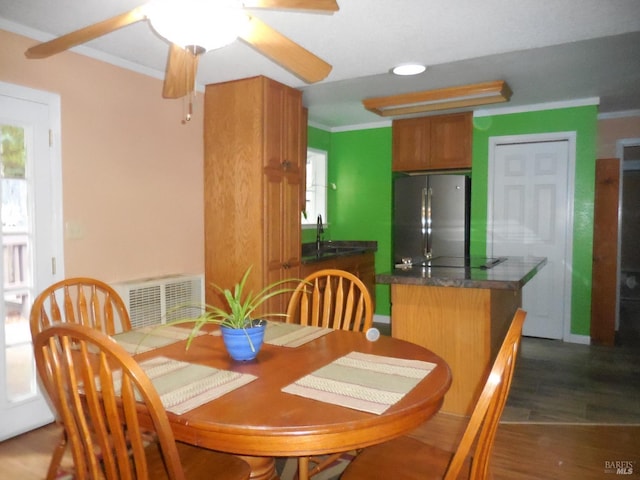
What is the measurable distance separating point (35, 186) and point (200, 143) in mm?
1268

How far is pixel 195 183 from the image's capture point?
3.46m

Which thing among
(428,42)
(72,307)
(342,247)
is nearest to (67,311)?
(72,307)

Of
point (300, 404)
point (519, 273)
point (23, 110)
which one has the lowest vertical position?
point (300, 404)

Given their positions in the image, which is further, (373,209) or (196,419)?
(373,209)

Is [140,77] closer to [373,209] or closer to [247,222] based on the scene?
[247,222]

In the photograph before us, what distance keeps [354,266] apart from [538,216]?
1.87 meters

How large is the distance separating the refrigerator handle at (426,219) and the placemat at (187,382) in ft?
11.9

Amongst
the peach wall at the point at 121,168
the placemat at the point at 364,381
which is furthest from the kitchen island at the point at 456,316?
the peach wall at the point at 121,168

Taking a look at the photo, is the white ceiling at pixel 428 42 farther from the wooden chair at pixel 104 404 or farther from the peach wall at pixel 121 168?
the wooden chair at pixel 104 404

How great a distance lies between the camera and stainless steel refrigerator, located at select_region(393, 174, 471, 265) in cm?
464

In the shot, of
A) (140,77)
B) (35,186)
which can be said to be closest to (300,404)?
(35,186)

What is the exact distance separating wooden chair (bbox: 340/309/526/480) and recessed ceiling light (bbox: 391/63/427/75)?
7.04 ft

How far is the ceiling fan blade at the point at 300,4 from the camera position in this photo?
1395 millimetres

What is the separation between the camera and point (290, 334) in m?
1.85
